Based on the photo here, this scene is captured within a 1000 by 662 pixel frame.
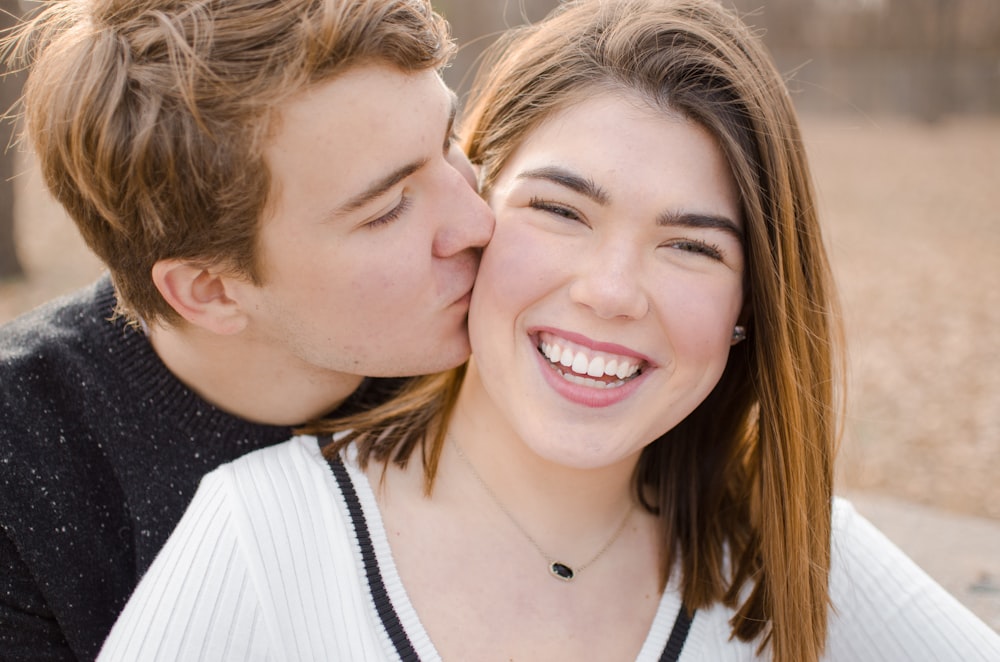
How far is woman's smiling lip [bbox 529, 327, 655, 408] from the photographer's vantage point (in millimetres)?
1998

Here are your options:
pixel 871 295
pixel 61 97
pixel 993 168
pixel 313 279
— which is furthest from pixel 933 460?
pixel 993 168

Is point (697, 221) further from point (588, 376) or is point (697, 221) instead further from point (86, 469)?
point (86, 469)

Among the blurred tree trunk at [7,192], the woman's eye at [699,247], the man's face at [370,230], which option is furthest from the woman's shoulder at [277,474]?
the blurred tree trunk at [7,192]

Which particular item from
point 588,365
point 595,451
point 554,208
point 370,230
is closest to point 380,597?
point 595,451

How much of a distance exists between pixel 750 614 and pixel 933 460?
16.8 feet

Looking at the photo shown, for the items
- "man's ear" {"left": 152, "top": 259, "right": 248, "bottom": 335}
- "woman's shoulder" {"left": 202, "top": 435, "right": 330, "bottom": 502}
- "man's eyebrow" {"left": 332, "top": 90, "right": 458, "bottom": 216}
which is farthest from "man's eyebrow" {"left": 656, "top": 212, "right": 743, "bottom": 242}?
"man's ear" {"left": 152, "top": 259, "right": 248, "bottom": 335}

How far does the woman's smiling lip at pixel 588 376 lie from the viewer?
78.7 inches

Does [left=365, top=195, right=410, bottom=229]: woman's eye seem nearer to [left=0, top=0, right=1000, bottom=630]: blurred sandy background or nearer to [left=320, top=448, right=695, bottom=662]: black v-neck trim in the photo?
A: [left=320, top=448, right=695, bottom=662]: black v-neck trim

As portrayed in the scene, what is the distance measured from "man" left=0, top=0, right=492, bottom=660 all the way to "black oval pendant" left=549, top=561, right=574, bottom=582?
0.53 meters

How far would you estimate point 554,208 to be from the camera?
80.0 inches

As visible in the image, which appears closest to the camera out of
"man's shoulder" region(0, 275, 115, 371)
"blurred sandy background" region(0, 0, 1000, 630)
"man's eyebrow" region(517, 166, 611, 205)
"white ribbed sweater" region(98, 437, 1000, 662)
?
"white ribbed sweater" region(98, 437, 1000, 662)

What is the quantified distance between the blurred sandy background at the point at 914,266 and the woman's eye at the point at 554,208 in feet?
2.89

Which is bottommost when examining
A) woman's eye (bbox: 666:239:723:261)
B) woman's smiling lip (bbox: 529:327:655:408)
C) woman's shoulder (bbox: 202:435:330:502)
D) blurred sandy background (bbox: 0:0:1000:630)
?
blurred sandy background (bbox: 0:0:1000:630)

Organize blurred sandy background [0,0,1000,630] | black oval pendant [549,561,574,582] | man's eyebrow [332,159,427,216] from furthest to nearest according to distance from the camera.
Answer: blurred sandy background [0,0,1000,630]
black oval pendant [549,561,574,582]
man's eyebrow [332,159,427,216]
